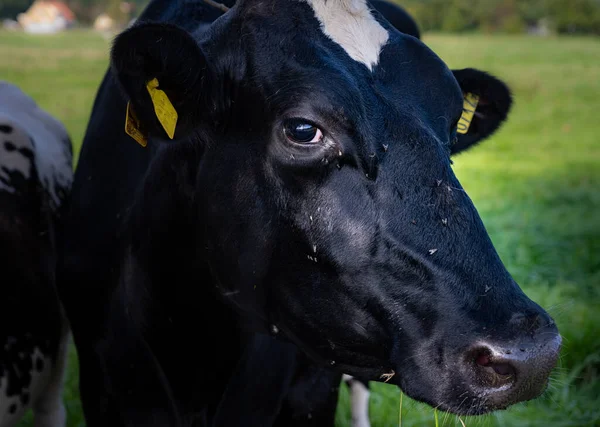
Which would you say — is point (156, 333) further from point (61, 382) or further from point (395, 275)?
point (61, 382)

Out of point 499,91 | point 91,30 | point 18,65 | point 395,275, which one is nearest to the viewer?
point 395,275

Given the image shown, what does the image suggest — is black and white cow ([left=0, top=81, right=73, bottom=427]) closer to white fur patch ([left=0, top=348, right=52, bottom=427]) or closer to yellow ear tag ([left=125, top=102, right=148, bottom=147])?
white fur patch ([left=0, top=348, right=52, bottom=427])

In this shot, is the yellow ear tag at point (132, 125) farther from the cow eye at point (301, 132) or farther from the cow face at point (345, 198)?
the cow eye at point (301, 132)

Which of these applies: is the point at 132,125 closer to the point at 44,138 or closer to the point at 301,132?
the point at 301,132

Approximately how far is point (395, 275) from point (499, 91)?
3.86ft

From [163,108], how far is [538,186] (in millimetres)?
8568

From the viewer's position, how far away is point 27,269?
10.8ft

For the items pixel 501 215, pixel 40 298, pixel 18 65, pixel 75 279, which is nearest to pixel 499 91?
pixel 75 279

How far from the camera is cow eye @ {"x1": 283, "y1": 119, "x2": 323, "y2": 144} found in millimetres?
1971

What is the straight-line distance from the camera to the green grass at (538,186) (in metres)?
4.16

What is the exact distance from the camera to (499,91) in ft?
9.22

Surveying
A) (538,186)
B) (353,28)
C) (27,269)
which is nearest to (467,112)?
(353,28)

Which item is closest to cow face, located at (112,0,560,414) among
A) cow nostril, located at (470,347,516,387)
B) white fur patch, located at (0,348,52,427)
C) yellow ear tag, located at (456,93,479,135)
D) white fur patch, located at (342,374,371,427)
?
cow nostril, located at (470,347,516,387)

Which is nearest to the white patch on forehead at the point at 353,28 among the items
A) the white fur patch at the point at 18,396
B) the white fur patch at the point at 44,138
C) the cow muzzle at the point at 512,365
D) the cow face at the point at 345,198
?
the cow face at the point at 345,198
